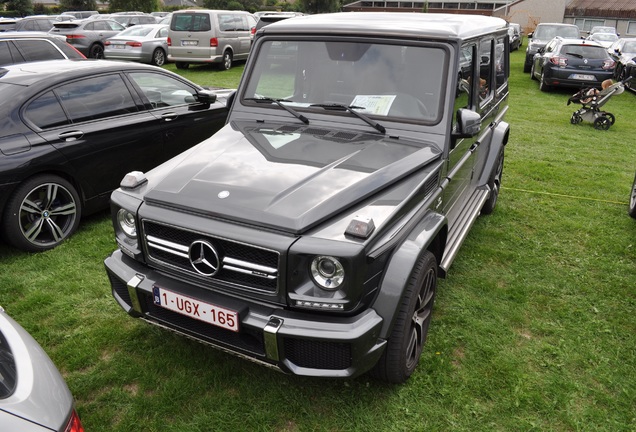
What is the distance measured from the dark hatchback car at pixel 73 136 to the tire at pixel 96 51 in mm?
14172

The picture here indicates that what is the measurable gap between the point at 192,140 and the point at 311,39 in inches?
107

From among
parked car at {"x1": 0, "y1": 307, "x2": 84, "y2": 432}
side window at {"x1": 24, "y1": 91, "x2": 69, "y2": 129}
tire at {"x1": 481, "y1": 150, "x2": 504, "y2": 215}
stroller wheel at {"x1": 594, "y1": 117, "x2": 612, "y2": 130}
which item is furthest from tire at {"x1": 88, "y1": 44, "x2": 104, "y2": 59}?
parked car at {"x1": 0, "y1": 307, "x2": 84, "y2": 432}

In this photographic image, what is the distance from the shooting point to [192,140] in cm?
610

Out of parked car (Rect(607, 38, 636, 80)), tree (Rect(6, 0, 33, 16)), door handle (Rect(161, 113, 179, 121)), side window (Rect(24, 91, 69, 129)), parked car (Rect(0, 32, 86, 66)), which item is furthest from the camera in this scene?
tree (Rect(6, 0, 33, 16))

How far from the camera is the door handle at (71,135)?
4.86 m

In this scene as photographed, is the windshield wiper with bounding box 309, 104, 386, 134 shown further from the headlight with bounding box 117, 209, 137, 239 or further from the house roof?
the house roof

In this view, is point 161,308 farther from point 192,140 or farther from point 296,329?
point 192,140

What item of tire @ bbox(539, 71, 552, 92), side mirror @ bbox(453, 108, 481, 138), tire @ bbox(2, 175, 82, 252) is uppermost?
side mirror @ bbox(453, 108, 481, 138)

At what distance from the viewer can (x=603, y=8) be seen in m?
46.2

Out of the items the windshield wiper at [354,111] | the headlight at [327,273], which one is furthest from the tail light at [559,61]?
the headlight at [327,273]

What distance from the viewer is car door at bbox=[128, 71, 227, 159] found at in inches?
228

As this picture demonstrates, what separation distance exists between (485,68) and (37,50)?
8.45 metres

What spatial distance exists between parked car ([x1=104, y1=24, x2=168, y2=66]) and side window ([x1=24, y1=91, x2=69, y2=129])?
12774 millimetres

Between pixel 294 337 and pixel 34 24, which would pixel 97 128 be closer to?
pixel 294 337
